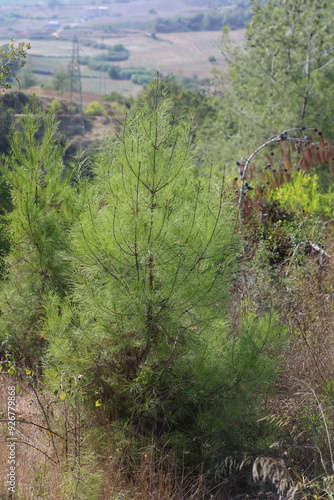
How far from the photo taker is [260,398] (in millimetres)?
4395

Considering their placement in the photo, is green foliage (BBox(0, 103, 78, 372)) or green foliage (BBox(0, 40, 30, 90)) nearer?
green foliage (BBox(0, 40, 30, 90))

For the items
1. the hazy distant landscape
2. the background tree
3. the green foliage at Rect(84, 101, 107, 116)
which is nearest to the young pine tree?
the background tree

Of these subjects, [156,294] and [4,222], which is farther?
[4,222]

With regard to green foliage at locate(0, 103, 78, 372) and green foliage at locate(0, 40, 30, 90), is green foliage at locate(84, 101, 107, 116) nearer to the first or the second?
green foliage at locate(0, 103, 78, 372)

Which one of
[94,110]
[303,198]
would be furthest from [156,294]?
[94,110]

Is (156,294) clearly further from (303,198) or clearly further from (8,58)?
(303,198)

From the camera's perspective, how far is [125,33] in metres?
150

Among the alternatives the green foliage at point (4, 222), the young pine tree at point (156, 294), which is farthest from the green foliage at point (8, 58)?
the young pine tree at point (156, 294)

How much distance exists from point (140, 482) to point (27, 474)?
2.42 ft

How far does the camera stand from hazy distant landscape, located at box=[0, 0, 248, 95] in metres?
102

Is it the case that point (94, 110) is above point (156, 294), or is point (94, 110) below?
below

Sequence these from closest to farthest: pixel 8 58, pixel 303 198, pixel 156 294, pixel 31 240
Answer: pixel 156 294 < pixel 8 58 < pixel 31 240 < pixel 303 198

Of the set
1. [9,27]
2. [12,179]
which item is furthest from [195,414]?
[9,27]

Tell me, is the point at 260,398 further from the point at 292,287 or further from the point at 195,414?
the point at 292,287
